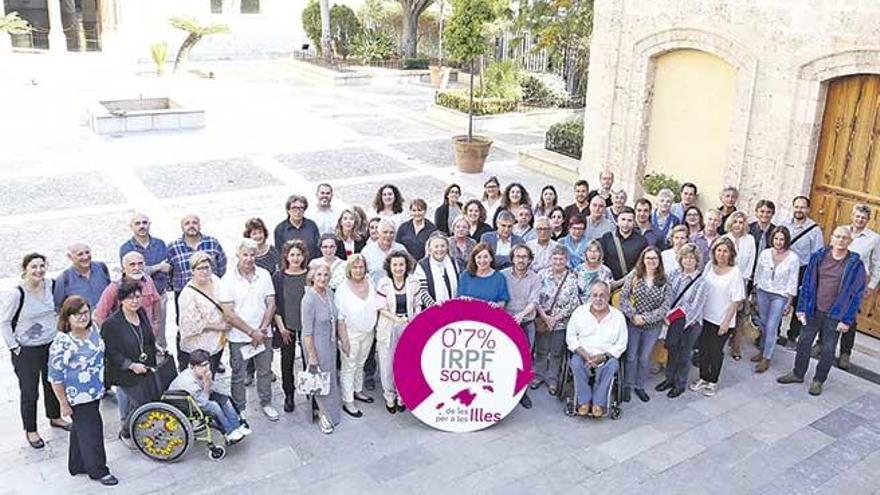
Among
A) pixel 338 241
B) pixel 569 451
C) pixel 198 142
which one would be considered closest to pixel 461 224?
pixel 338 241

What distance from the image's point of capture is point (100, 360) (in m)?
6.12

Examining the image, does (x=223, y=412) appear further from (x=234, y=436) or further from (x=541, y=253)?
(x=541, y=253)

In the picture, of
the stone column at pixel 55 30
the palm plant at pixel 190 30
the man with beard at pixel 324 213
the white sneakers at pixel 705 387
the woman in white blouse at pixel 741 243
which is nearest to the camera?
the white sneakers at pixel 705 387

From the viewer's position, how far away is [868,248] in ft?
27.2

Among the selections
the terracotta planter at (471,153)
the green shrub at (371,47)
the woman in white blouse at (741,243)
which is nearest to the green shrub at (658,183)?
the woman in white blouse at (741,243)

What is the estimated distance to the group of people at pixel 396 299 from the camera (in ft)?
21.5

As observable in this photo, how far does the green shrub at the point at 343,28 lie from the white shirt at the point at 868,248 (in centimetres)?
2703

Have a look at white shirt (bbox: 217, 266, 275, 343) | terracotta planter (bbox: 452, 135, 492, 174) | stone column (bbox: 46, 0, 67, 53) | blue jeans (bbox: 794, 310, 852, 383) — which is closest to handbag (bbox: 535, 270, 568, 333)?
white shirt (bbox: 217, 266, 275, 343)

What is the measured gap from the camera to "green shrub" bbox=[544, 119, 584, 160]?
17734 millimetres

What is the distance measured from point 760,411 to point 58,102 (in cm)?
2158

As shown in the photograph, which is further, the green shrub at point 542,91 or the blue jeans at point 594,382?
the green shrub at point 542,91

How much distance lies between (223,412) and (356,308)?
4.53ft

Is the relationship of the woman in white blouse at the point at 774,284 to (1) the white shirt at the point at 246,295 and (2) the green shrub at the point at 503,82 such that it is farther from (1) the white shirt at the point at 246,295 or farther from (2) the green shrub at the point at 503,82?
(2) the green shrub at the point at 503,82

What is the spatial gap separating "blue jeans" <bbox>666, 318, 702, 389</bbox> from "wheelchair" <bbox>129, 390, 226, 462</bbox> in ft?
14.1
